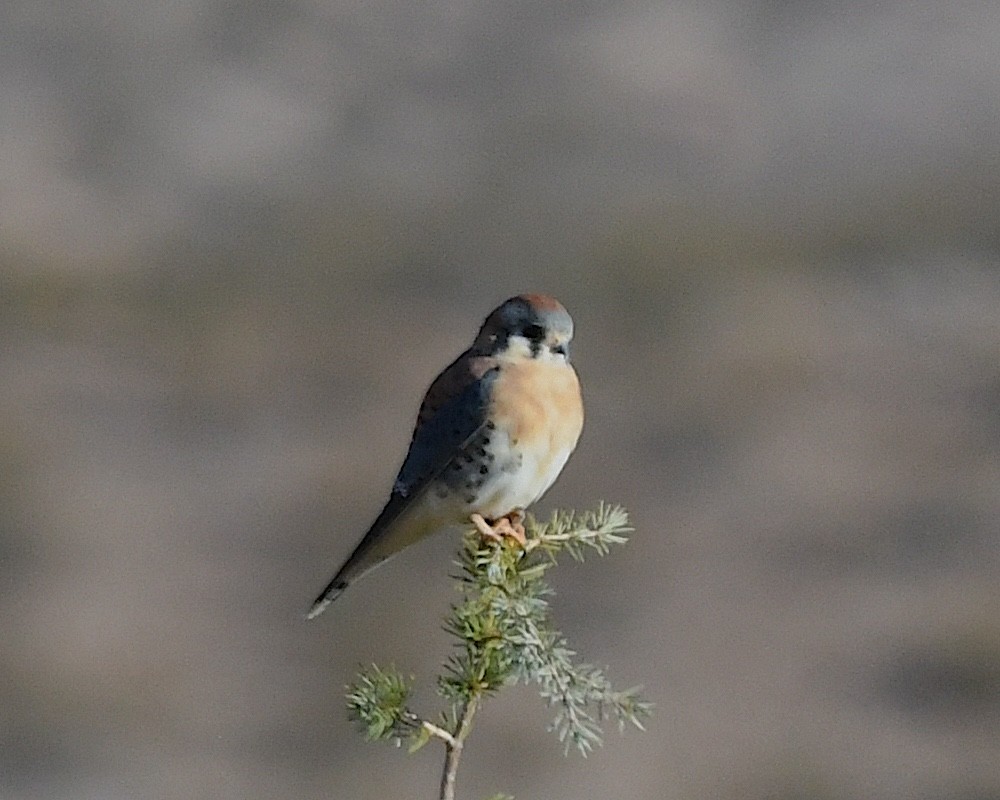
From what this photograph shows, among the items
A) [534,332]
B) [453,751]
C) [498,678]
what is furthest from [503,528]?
[453,751]

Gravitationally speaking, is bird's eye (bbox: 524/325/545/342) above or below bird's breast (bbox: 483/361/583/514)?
above

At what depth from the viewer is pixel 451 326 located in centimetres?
1723

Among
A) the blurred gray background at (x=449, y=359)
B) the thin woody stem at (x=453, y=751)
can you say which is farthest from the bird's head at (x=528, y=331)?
the blurred gray background at (x=449, y=359)

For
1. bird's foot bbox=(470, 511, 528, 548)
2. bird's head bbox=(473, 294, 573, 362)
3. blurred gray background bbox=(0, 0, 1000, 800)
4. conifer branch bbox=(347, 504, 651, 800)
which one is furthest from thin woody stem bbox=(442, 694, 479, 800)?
blurred gray background bbox=(0, 0, 1000, 800)

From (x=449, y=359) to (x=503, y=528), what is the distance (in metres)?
11.9

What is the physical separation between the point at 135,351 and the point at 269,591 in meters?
4.60

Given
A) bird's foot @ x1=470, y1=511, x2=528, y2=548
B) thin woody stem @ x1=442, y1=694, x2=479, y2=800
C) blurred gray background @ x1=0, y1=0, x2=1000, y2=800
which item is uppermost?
blurred gray background @ x1=0, y1=0, x2=1000, y2=800

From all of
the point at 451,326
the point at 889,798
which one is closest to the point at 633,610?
the point at 889,798

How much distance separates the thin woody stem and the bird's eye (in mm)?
1879

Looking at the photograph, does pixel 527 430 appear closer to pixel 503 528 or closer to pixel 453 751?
pixel 503 528

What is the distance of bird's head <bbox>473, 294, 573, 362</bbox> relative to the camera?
490 cm

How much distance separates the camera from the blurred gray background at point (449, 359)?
40.1 ft

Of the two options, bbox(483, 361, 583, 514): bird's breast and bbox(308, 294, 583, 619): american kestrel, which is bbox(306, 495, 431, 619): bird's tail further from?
bbox(483, 361, 583, 514): bird's breast

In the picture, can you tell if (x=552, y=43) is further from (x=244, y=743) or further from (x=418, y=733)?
(x=418, y=733)
